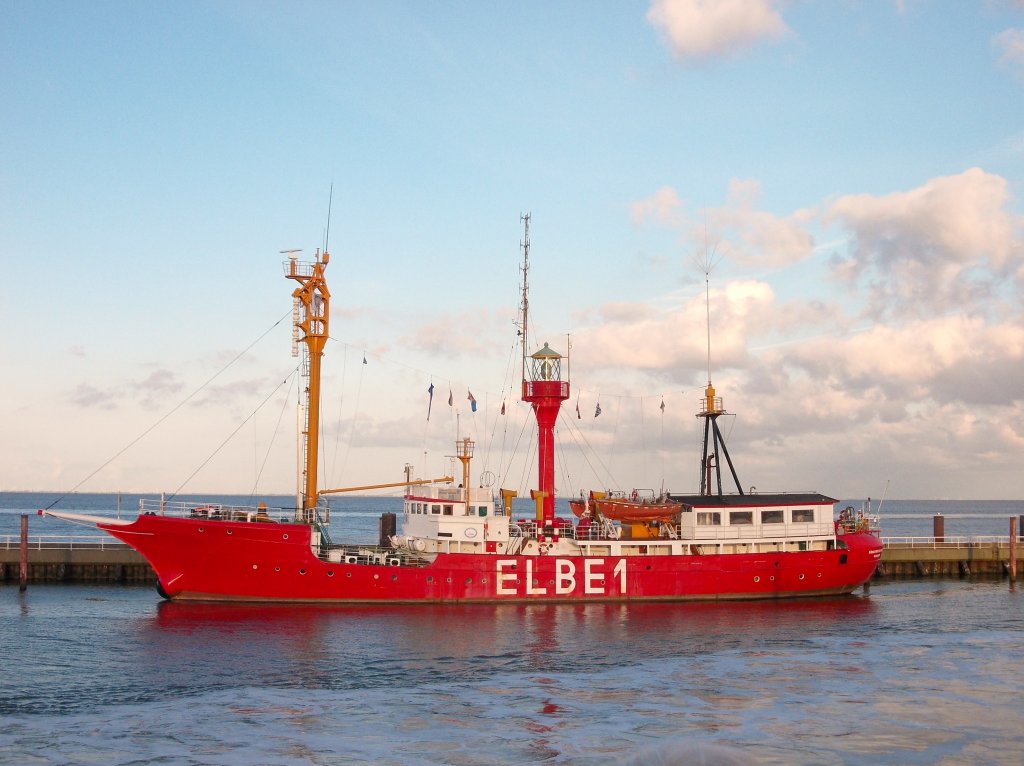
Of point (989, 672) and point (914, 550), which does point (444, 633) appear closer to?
point (989, 672)

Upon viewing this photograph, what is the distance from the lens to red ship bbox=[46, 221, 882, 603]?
40.3 meters

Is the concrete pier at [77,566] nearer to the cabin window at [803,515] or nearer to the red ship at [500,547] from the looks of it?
the red ship at [500,547]

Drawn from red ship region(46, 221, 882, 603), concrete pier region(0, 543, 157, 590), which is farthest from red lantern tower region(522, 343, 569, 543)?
concrete pier region(0, 543, 157, 590)

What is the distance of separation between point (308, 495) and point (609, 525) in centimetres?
1345

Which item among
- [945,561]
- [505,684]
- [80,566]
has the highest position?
[945,561]

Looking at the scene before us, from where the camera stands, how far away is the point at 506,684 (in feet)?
92.3

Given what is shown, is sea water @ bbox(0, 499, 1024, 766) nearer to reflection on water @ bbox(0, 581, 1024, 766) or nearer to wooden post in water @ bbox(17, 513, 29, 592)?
reflection on water @ bbox(0, 581, 1024, 766)

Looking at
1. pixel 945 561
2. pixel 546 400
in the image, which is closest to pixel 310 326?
pixel 546 400

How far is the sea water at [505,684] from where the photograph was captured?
21922mm

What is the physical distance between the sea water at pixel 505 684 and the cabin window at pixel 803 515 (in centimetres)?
468

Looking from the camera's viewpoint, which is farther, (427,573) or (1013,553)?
(1013,553)

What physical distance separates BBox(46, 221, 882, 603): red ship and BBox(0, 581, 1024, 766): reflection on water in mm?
1051

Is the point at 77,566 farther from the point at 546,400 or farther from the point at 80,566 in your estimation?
the point at 546,400

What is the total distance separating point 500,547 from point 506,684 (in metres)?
14.9
